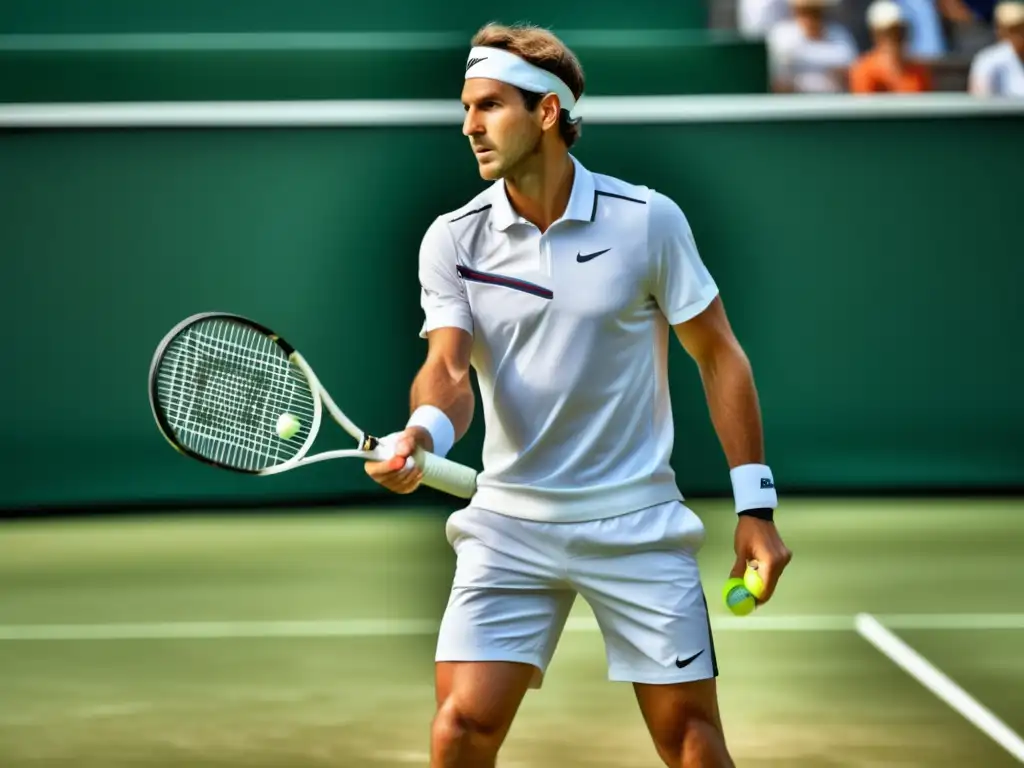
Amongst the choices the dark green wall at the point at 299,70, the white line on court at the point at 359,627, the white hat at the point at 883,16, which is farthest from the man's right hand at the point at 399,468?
the white hat at the point at 883,16

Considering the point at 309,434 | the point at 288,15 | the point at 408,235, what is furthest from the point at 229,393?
the point at 288,15

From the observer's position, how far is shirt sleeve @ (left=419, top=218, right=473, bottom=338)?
335 centimetres

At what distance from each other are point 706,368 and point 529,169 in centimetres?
46

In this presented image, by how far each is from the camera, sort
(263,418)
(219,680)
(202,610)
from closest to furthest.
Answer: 1. (263,418)
2. (219,680)
3. (202,610)

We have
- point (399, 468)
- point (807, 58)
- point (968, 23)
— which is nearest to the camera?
point (399, 468)

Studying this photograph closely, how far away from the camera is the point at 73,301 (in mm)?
8781

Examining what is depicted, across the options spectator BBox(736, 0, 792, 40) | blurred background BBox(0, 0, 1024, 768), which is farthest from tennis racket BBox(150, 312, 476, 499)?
→ spectator BBox(736, 0, 792, 40)

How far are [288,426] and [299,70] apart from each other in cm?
572

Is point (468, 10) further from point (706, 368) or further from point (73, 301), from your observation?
point (706, 368)

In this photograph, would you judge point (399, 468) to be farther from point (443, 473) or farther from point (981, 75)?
point (981, 75)

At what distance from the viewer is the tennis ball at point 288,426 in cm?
333

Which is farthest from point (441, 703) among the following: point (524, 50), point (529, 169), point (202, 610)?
point (202, 610)

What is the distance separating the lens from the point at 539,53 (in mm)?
3414

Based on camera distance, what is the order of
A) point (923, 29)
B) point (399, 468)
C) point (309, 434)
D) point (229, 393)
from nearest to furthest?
point (399, 468) < point (309, 434) < point (229, 393) < point (923, 29)
